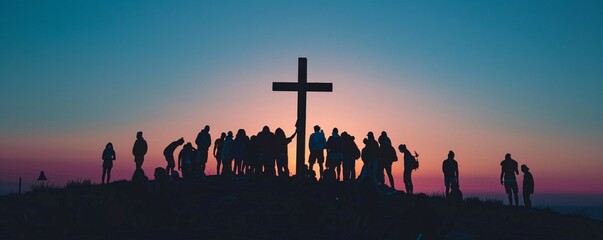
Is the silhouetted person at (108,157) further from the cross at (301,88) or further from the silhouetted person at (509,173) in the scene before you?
the silhouetted person at (509,173)

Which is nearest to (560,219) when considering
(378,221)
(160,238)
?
(378,221)

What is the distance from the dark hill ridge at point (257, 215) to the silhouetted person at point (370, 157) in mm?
872

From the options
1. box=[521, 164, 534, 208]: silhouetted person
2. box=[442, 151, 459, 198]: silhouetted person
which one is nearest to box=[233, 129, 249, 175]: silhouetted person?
box=[442, 151, 459, 198]: silhouetted person

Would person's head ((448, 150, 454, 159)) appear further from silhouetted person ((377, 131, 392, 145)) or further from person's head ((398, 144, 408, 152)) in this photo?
silhouetted person ((377, 131, 392, 145))

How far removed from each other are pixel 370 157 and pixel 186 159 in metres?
6.34

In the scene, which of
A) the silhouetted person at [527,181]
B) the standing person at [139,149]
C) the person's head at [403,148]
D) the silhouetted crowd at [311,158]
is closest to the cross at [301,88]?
the silhouetted crowd at [311,158]

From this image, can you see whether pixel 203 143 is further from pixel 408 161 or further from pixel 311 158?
pixel 408 161

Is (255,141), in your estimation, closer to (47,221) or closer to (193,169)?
(193,169)

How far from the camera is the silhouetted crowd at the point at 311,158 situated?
18.9 meters

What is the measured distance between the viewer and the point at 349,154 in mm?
19516

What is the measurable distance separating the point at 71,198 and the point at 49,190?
353 cm

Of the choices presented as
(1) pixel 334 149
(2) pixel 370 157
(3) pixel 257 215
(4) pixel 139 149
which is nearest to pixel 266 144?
(1) pixel 334 149

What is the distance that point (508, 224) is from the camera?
17.1m

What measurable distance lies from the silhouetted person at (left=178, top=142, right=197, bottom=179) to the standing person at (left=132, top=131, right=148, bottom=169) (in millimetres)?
1226
